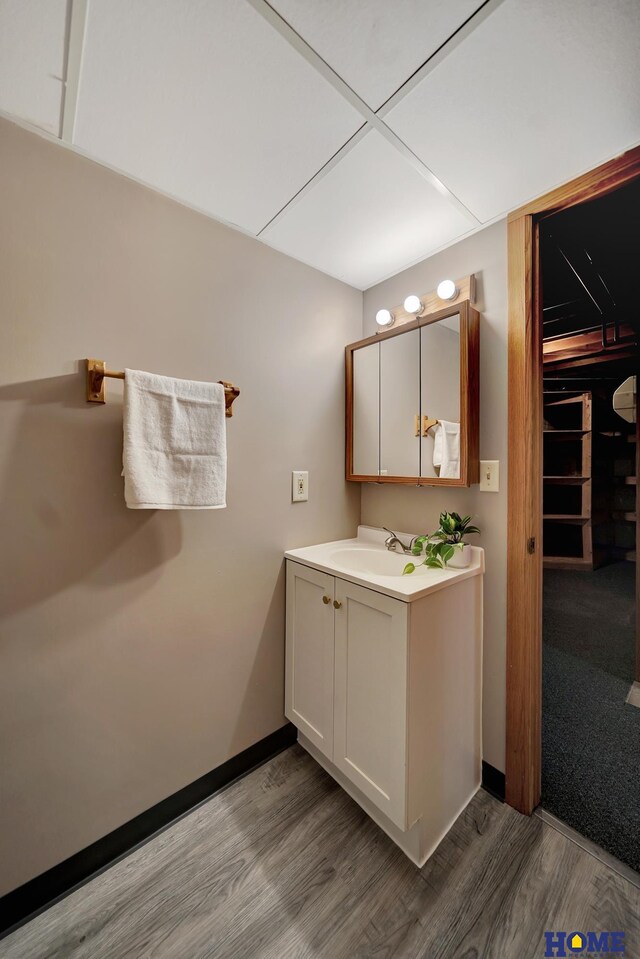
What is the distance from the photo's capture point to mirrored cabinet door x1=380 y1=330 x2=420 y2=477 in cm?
160

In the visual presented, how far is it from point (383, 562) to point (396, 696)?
0.58m

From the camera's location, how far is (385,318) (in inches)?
67.7

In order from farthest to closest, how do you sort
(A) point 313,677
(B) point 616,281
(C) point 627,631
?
1. (C) point 627,631
2. (B) point 616,281
3. (A) point 313,677

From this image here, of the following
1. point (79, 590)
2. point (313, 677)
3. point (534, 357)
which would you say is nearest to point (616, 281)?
point (534, 357)

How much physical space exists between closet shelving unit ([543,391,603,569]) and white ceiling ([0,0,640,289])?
380 centimetres

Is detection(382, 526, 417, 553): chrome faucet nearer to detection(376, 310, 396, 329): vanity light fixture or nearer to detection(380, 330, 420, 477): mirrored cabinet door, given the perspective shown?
detection(380, 330, 420, 477): mirrored cabinet door

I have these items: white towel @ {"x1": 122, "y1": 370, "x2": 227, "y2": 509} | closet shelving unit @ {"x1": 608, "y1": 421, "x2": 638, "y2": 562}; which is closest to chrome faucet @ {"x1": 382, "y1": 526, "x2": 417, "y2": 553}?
white towel @ {"x1": 122, "y1": 370, "x2": 227, "y2": 509}

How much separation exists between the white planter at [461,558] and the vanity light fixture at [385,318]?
1.07m

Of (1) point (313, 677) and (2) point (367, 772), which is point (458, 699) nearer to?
(2) point (367, 772)

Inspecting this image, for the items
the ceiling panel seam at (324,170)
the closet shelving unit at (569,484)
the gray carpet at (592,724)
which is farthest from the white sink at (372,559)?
the closet shelving unit at (569,484)

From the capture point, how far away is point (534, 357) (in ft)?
4.33

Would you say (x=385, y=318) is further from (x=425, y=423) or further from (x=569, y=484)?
(x=569, y=484)

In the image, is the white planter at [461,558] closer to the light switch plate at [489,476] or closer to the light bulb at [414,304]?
the light switch plate at [489,476]

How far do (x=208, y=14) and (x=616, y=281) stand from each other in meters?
2.72
